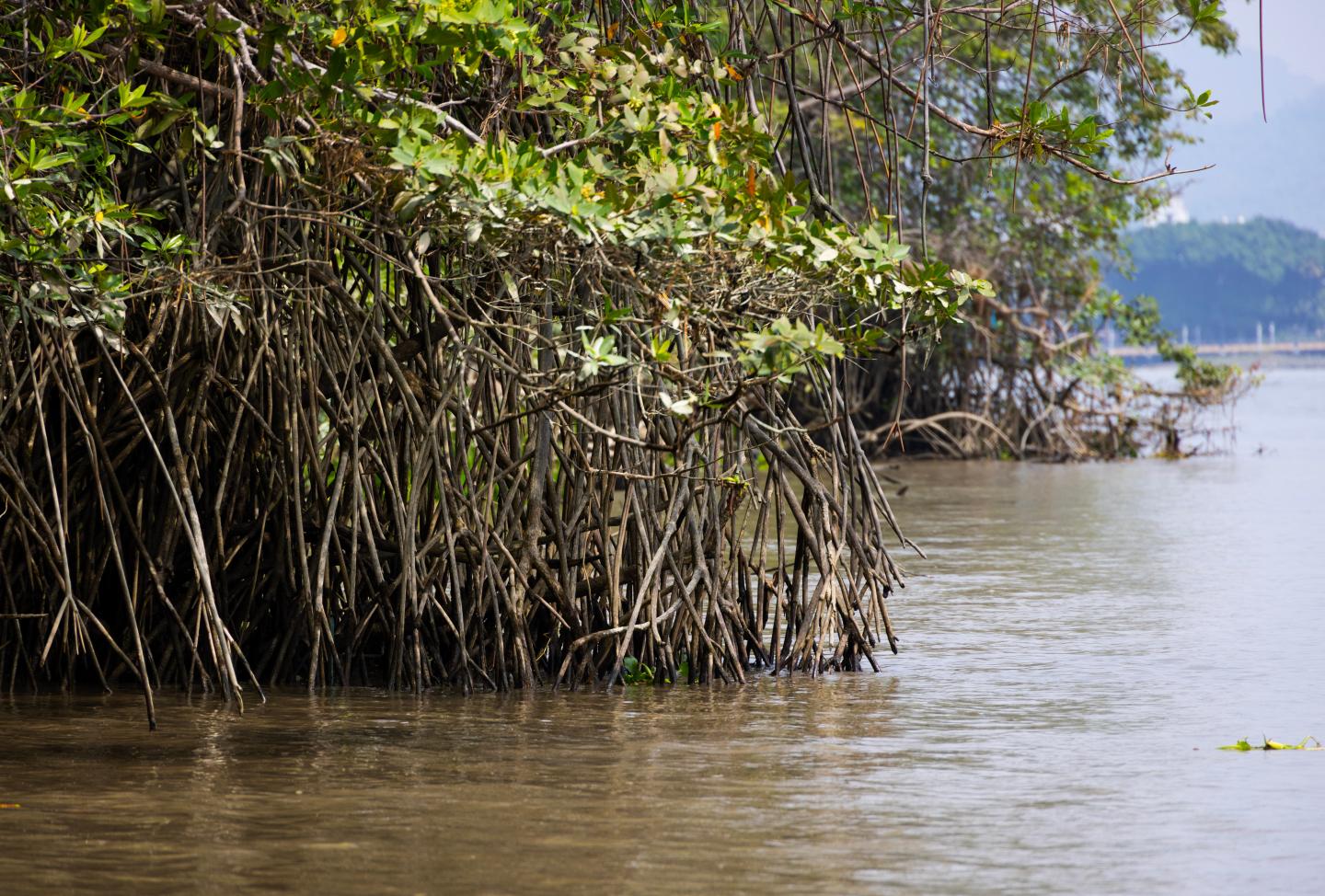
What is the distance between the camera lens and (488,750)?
15.3 ft

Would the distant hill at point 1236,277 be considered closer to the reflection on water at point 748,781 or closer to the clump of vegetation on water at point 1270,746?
the reflection on water at point 748,781

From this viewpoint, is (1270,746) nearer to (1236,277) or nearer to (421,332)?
(421,332)

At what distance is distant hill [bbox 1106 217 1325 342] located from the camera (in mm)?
93875

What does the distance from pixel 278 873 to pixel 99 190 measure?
2.12 metres

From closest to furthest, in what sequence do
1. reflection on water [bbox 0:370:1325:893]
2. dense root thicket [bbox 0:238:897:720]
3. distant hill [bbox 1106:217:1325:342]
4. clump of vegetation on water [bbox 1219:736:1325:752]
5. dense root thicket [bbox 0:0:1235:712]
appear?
reflection on water [bbox 0:370:1325:893], dense root thicket [bbox 0:0:1235:712], clump of vegetation on water [bbox 1219:736:1325:752], dense root thicket [bbox 0:238:897:720], distant hill [bbox 1106:217:1325:342]

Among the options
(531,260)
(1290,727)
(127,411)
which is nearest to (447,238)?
(531,260)

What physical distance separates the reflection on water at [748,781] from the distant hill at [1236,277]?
86972 mm

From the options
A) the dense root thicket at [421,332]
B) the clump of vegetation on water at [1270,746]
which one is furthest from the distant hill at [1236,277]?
the clump of vegetation on water at [1270,746]

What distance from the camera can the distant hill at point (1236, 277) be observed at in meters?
93.9

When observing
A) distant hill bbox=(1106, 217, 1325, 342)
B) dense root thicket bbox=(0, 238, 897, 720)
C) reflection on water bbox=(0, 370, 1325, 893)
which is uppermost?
distant hill bbox=(1106, 217, 1325, 342)

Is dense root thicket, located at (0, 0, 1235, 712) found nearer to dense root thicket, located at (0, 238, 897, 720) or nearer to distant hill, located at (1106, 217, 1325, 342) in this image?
dense root thicket, located at (0, 238, 897, 720)

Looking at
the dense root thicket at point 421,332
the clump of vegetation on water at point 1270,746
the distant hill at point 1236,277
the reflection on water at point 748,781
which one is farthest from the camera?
the distant hill at point 1236,277

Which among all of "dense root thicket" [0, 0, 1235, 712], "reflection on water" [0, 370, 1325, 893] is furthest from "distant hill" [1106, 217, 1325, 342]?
"dense root thicket" [0, 0, 1235, 712]

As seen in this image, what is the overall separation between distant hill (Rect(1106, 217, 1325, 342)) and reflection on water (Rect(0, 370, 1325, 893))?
87.0m
